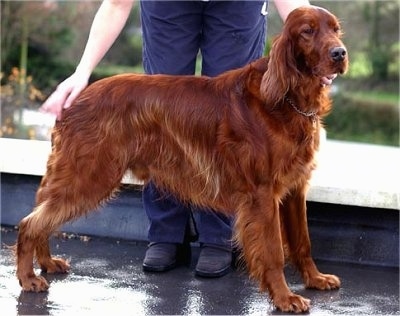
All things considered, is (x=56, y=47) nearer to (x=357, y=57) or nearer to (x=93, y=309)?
(x=357, y=57)

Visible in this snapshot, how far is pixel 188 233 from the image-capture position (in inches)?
209

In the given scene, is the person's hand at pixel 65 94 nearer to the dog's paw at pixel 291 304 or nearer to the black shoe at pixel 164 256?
the black shoe at pixel 164 256

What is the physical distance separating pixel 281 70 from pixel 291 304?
3.64ft

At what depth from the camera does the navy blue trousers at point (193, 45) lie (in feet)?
16.3

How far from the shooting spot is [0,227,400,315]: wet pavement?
4.34m

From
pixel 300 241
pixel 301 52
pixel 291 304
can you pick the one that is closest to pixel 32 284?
pixel 291 304

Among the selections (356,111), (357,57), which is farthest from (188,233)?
(357,57)

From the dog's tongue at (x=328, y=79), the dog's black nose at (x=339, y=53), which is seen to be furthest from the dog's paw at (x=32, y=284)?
the dog's black nose at (x=339, y=53)

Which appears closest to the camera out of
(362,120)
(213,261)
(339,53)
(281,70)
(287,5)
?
(339,53)

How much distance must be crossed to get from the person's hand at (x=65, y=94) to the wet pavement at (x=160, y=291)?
0.90 m

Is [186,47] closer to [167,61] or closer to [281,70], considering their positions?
[167,61]

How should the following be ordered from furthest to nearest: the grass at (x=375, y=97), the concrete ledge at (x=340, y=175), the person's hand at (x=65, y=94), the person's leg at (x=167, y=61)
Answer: the grass at (x=375, y=97)
the concrete ledge at (x=340, y=175)
the person's leg at (x=167, y=61)
the person's hand at (x=65, y=94)

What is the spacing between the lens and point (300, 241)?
4793mm

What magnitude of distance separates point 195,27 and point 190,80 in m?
0.52
